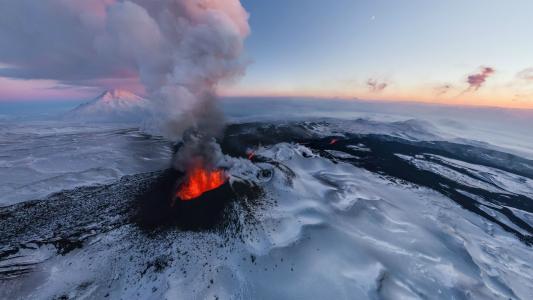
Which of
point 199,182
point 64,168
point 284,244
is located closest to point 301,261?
point 284,244

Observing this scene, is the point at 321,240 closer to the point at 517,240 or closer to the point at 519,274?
the point at 519,274

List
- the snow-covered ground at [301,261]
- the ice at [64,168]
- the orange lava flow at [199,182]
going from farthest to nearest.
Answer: the ice at [64,168]
the orange lava flow at [199,182]
the snow-covered ground at [301,261]

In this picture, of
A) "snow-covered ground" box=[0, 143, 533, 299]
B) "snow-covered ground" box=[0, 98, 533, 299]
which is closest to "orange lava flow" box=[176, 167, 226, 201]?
"snow-covered ground" box=[0, 98, 533, 299]

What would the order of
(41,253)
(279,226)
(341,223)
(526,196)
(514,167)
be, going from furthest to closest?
1. (514,167)
2. (526,196)
3. (341,223)
4. (279,226)
5. (41,253)

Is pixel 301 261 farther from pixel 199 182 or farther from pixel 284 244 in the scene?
pixel 199 182

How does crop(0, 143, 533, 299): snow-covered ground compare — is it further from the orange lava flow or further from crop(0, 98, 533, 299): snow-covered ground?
the orange lava flow

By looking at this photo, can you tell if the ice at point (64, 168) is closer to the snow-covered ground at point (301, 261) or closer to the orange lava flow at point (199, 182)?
the snow-covered ground at point (301, 261)

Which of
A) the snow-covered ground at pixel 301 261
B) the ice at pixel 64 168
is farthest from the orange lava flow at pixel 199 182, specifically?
the ice at pixel 64 168

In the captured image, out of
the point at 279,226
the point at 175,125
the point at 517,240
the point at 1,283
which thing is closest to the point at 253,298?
the point at 279,226

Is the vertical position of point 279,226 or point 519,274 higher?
point 279,226
